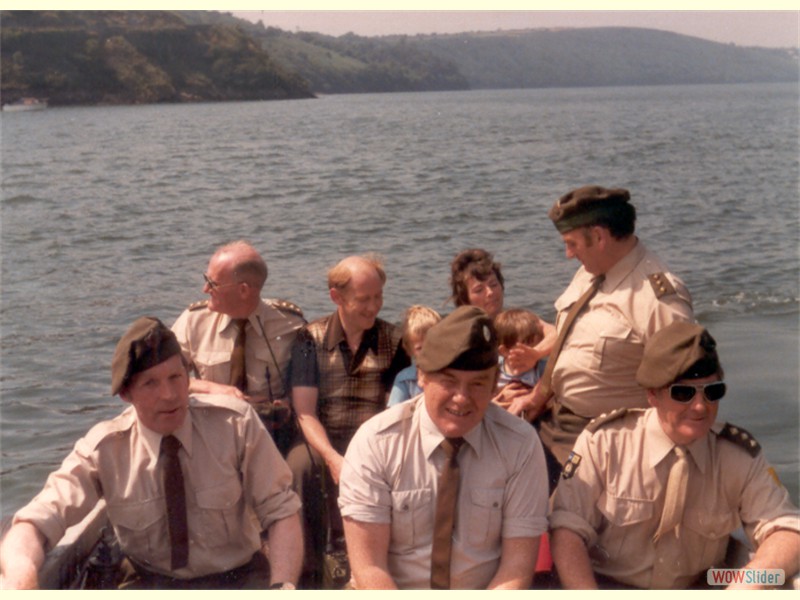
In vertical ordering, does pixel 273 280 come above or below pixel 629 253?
below

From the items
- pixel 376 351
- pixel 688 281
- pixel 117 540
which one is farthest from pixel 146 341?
pixel 688 281

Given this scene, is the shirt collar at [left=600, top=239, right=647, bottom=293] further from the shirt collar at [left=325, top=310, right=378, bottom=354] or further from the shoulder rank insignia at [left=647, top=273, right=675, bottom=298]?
the shirt collar at [left=325, top=310, right=378, bottom=354]

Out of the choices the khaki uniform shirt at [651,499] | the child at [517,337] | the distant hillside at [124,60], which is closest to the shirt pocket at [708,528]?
the khaki uniform shirt at [651,499]

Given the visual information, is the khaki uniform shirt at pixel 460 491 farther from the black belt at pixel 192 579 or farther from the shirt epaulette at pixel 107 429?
the shirt epaulette at pixel 107 429

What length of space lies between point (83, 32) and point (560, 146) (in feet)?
117

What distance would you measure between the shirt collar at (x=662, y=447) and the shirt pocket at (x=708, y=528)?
0.48 feet

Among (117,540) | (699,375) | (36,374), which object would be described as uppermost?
(699,375)

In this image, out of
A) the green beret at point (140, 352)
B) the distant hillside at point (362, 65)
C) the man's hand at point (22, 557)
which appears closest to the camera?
the man's hand at point (22, 557)

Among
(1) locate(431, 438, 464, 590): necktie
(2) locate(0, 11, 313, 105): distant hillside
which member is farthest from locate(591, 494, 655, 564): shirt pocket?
(2) locate(0, 11, 313, 105): distant hillside

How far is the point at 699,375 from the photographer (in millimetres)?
3158

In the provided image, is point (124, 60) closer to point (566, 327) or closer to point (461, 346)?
point (566, 327)

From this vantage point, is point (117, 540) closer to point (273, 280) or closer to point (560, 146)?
point (273, 280)

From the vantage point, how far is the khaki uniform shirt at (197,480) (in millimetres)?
3438

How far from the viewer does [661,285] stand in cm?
393
